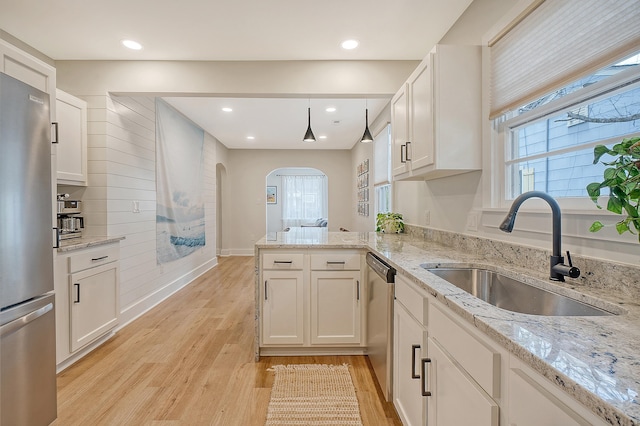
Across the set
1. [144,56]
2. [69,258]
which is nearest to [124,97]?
[144,56]

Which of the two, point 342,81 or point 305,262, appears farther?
point 342,81

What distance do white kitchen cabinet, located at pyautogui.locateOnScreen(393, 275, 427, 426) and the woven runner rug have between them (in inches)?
12.5

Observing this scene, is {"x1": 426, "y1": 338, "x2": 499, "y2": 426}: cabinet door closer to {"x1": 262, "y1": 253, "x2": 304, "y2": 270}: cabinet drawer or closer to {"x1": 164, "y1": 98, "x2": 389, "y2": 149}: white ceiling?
{"x1": 262, "y1": 253, "x2": 304, "y2": 270}: cabinet drawer

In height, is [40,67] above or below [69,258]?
above

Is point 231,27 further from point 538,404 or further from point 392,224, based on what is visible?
point 538,404

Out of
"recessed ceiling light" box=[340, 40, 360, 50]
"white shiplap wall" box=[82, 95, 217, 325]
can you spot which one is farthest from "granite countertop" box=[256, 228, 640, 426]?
"white shiplap wall" box=[82, 95, 217, 325]

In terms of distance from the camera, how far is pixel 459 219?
7.38ft

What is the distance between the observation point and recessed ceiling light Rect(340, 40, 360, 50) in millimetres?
2623

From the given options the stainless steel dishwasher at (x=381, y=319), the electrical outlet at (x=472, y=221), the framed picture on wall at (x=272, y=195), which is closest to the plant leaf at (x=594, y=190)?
the stainless steel dishwasher at (x=381, y=319)

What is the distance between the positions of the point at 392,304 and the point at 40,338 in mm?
1847

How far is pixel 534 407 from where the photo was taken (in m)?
0.68

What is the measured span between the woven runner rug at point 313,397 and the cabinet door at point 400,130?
1.61m

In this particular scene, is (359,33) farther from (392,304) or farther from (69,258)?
(69,258)

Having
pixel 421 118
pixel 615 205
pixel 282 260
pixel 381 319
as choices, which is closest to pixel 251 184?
pixel 282 260
